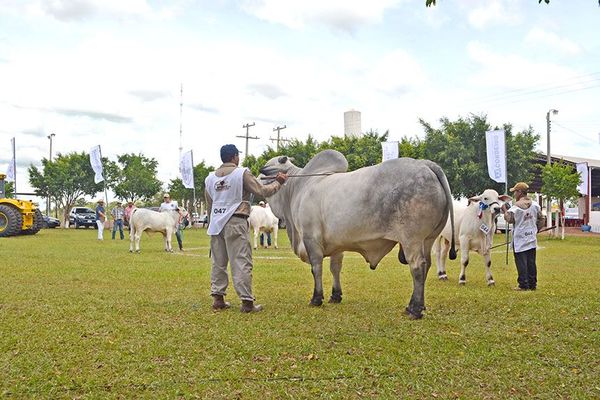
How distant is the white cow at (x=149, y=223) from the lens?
753 inches

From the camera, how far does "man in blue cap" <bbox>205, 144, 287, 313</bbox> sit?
788 centimetres

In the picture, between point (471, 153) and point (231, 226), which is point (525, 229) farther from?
point (471, 153)

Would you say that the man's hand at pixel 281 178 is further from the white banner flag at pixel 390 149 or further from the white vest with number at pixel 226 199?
the white banner flag at pixel 390 149

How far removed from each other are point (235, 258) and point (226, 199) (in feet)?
2.70

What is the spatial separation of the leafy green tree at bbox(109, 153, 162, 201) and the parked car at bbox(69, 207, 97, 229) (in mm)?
4907

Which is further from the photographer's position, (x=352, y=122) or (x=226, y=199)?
(x=352, y=122)

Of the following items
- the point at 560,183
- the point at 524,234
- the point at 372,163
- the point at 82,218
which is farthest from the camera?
the point at 82,218

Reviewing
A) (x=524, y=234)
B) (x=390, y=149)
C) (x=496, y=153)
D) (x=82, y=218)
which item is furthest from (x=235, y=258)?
(x=82, y=218)

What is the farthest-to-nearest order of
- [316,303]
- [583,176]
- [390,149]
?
[583,176], [390,149], [316,303]

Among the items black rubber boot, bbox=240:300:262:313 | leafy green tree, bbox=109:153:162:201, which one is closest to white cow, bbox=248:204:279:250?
black rubber boot, bbox=240:300:262:313

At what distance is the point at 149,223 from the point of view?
19297mm

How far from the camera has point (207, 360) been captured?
17.8ft

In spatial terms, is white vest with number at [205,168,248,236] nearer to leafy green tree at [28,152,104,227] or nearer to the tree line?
the tree line

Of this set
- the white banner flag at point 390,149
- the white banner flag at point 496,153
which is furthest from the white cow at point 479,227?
the white banner flag at point 390,149
